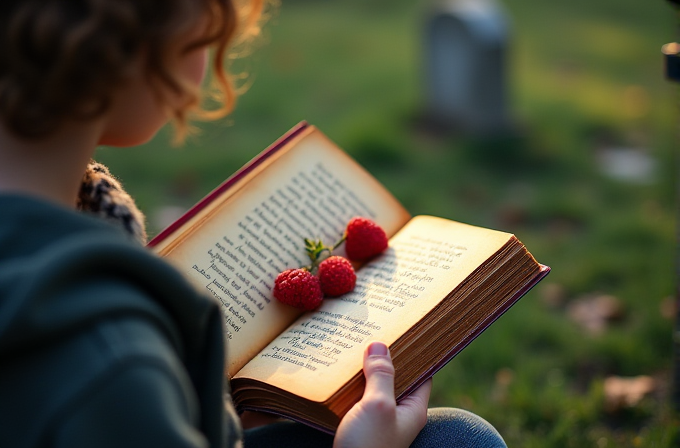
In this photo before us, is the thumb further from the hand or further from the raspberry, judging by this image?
the raspberry

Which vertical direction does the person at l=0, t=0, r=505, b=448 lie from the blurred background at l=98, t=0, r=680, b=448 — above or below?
above

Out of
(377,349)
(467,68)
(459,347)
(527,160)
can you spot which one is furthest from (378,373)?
(467,68)

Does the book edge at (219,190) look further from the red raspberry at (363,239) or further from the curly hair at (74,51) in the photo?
the curly hair at (74,51)

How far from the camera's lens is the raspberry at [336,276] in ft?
4.10

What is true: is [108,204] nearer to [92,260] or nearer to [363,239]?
[92,260]

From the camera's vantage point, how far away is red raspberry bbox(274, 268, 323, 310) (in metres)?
1.22

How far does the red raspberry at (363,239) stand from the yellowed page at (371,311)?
0.02 meters

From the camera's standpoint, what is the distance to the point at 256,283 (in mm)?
1251

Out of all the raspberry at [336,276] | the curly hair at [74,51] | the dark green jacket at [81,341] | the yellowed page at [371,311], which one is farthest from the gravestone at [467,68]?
the dark green jacket at [81,341]

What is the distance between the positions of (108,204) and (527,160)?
2.89 meters

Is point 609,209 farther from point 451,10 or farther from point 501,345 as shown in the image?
point 451,10

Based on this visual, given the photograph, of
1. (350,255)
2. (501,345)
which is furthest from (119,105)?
(501,345)

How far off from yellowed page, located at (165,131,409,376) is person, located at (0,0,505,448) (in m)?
0.30

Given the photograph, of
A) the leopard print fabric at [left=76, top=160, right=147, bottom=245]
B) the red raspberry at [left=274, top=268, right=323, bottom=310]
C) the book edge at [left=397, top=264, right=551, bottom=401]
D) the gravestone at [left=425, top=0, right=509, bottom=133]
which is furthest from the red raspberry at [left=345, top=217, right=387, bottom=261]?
the gravestone at [left=425, top=0, right=509, bottom=133]
